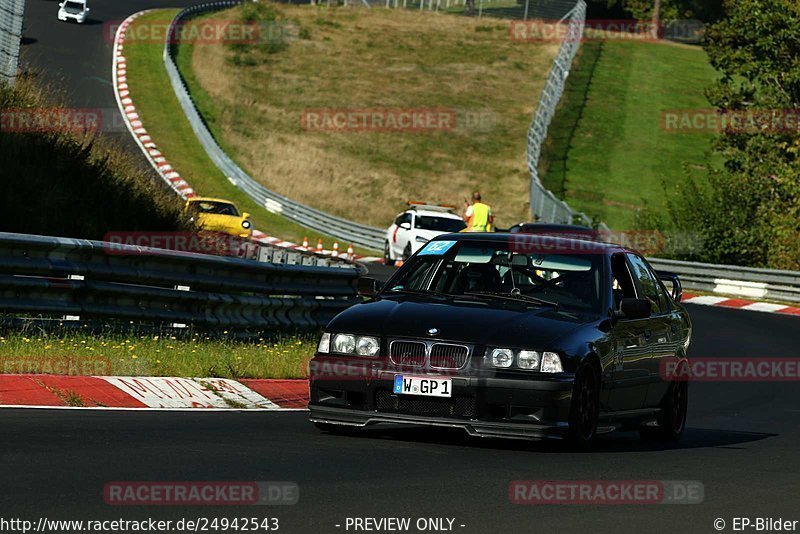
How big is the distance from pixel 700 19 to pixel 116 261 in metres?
100

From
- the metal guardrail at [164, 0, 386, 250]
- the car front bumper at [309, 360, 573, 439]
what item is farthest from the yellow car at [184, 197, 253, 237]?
the car front bumper at [309, 360, 573, 439]

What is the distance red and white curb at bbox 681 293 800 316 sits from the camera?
3300cm

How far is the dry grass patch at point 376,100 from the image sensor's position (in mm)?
56938

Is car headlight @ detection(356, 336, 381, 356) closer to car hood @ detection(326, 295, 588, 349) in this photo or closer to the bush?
car hood @ detection(326, 295, 588, 349)

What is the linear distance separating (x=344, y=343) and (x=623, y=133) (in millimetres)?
59414

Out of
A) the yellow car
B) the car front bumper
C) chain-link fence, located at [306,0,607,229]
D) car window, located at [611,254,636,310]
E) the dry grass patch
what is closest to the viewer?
the car front bumper

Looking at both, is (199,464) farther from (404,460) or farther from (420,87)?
(420,87)

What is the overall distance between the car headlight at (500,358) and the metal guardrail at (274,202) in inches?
1424

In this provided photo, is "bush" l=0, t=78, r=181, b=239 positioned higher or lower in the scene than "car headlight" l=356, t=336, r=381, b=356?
lower

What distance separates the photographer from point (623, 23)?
10444 centimetres

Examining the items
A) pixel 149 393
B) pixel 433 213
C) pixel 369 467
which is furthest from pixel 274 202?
pixel 369 467

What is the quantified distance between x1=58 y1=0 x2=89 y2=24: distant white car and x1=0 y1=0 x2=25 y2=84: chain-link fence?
39.4 m

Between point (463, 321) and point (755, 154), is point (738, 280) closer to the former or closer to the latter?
point (755, 154)

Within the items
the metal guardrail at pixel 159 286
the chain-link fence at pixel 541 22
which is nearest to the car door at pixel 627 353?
the metal guardrail at pixel 159 286
